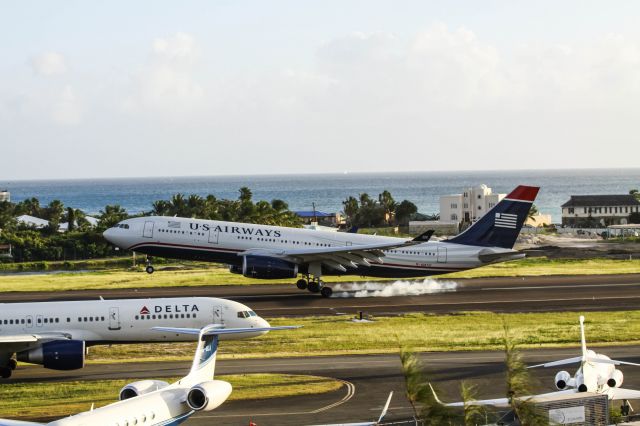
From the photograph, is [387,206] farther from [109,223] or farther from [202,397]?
[202,397]

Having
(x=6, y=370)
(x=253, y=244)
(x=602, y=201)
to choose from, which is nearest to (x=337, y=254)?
(x=253, y=244)

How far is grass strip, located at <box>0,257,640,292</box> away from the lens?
78188mm

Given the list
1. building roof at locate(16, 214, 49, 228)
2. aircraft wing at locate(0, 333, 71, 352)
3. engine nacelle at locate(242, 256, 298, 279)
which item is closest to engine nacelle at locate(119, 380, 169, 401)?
aircraft wing at locate(0, 333, 71, 352)

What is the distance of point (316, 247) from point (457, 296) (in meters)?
10.7

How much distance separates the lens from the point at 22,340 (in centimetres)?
4069

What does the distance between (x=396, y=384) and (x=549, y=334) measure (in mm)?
15097

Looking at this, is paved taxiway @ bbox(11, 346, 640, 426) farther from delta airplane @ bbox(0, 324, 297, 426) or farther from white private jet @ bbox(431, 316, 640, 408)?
delta airplane @ bbox(0, 324, 297, 426)

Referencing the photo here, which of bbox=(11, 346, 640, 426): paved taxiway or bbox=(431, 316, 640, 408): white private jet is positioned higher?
bbox=(431, 316, 640, 408): white private jet

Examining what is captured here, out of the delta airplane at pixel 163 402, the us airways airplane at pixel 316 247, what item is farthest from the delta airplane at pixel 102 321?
the us airways airplane at pixel 316 247

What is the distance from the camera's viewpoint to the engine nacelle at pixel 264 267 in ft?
215

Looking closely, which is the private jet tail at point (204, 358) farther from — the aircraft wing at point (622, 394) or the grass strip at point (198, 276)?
the grass strip at point (198, 276)

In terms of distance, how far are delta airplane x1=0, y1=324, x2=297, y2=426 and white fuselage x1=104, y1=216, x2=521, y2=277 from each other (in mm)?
37527

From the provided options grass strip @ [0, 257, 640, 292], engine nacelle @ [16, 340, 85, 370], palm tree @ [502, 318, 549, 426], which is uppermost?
palm tree @ [502, 318, 549, 426]

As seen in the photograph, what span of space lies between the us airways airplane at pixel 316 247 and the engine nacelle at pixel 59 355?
2524cm
